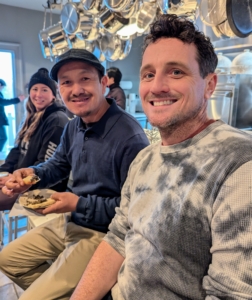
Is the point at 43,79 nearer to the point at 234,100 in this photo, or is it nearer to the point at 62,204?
the point at 62,204

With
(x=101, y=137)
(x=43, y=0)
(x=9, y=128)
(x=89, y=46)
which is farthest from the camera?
(x=9, y=128)

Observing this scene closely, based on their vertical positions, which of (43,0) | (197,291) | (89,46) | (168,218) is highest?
(43,0)

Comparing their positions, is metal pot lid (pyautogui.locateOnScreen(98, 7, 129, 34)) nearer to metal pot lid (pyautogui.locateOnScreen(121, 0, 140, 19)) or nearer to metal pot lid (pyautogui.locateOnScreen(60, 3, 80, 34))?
metal pot lid (pyautogui.locateOnScreen(121, 0, 140, 19))

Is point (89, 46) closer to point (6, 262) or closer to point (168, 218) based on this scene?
point (6, 262)

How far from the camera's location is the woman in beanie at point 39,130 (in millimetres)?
1737

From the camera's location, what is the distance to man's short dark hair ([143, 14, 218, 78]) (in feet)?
2.56

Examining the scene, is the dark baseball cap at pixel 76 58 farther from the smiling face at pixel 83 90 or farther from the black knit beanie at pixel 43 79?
the black knit beanie at pixel 43 79

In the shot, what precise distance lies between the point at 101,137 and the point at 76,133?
228 millimetres

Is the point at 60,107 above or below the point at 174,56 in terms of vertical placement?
below

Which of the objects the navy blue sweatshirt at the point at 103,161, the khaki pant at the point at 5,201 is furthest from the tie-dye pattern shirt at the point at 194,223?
the khaki pant at the point at 5,201

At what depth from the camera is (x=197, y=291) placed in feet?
2.23

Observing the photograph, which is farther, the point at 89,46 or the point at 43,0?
the point at 43,0

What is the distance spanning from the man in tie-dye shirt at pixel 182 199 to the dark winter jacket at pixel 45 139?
2.91 ft

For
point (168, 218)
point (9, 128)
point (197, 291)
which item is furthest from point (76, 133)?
point (9, 128)
